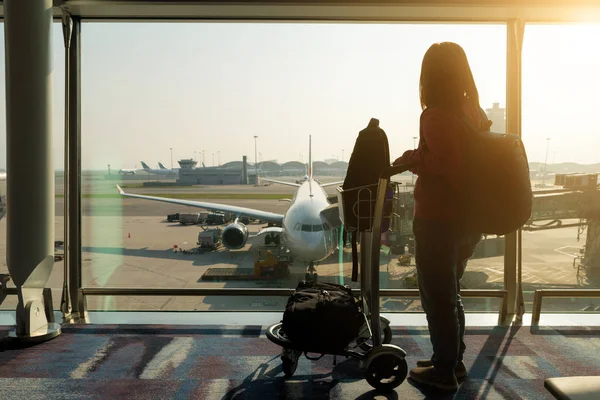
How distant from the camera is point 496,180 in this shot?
1.61m

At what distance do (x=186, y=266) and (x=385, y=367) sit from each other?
1191cm

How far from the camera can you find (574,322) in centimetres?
289

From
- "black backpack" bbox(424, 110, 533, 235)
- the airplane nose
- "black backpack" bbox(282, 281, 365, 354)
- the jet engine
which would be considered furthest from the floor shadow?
the jet engine

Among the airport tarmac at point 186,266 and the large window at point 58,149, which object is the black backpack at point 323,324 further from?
the large window at point 58,149

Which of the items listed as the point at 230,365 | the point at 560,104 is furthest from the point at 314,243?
the point at 230,365

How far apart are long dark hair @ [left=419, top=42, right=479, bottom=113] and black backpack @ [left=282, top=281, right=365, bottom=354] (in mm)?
917

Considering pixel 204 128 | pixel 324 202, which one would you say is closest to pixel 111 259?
pixel 324 202

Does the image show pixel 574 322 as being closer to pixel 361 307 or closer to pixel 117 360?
pixel 361 307

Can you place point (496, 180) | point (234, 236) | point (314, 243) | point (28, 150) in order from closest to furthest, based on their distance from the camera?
1. point (496, 180)
2. point (28, 150)
3. point (314, 243)
4. point (234, 236)

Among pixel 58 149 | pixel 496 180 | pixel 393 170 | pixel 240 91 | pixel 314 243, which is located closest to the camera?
pixel 496 180

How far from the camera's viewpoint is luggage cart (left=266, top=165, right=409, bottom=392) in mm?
1820

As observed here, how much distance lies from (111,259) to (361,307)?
44.2 ft

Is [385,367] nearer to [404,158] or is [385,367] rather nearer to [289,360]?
[289,360]

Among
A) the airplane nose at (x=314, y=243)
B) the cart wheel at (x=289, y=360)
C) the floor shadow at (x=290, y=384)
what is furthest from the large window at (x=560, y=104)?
the airplane nose at (x=314, y=243)
